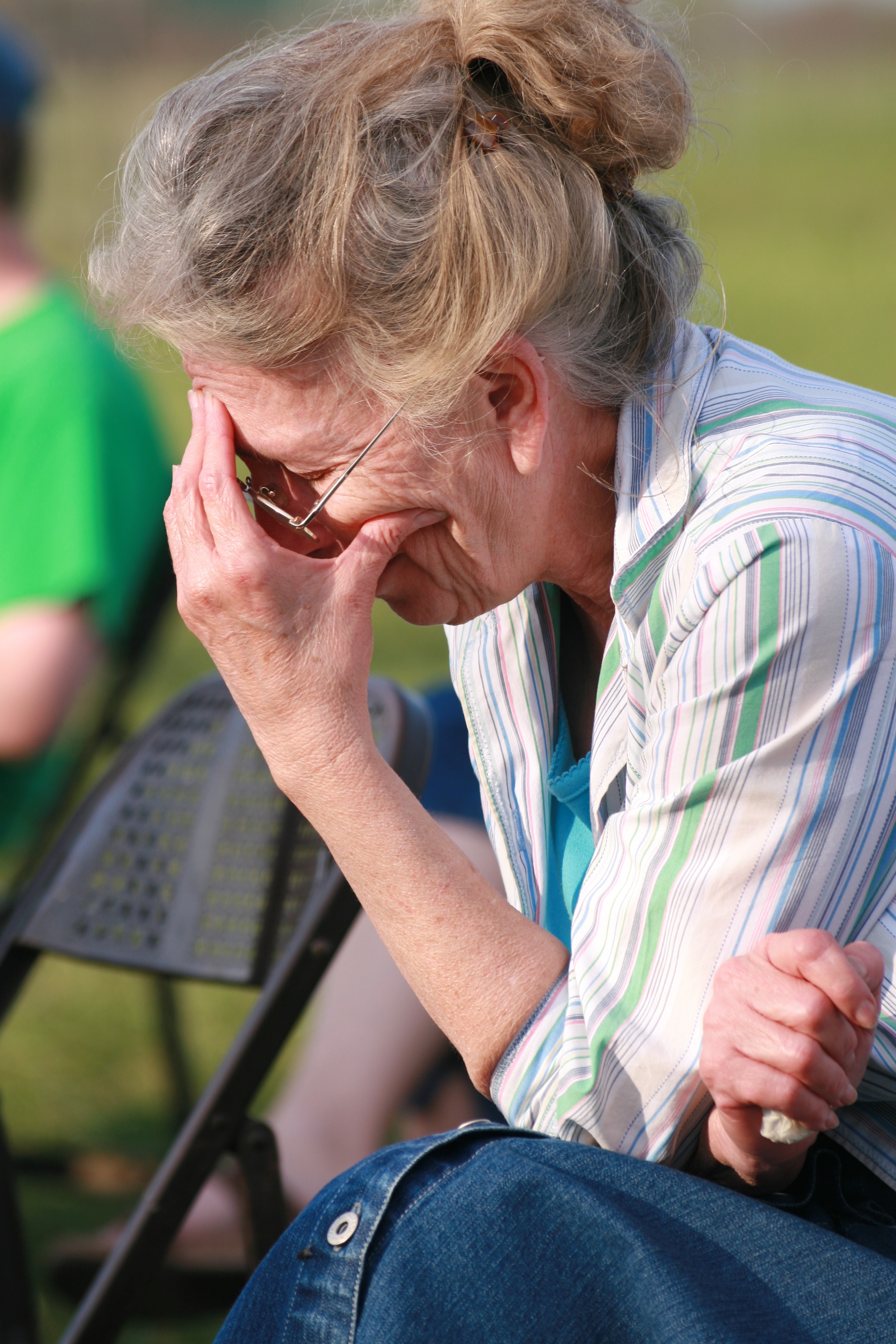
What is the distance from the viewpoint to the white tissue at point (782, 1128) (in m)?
1.27

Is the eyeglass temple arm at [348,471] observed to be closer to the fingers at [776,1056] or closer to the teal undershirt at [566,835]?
the teal undershirt at [566,835]

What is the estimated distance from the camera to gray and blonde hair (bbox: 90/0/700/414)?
1.53m

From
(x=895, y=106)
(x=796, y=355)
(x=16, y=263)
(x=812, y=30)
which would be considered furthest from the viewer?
(x=812, y=30)

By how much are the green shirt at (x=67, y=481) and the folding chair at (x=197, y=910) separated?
618mm

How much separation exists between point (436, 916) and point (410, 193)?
0.79 metres

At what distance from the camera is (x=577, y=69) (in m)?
1.58

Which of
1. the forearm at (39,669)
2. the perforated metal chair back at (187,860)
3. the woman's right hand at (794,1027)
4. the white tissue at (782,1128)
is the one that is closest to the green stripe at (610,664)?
the perforated metal chair back at (187,860)

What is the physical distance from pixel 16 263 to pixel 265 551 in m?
1.90

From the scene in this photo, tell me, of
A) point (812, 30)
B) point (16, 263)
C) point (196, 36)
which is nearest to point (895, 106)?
point (812, 30)

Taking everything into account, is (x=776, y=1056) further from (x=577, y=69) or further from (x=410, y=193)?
→ (x=577, y=69)

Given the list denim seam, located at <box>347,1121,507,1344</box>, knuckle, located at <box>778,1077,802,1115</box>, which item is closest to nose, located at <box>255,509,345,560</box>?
denim seam, located at <box>347,1121,507,1344</box>

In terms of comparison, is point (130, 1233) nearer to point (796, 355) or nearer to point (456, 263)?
point (456, 263)

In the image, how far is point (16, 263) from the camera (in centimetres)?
319

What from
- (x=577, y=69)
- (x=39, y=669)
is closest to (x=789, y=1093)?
(x=577, y=69)
